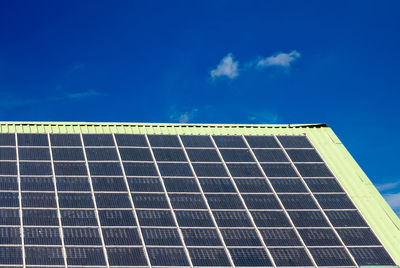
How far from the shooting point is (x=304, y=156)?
237 feet

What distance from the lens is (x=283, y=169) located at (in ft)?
228

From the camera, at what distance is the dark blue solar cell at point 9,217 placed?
186ft

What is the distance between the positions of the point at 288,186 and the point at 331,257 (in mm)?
10205

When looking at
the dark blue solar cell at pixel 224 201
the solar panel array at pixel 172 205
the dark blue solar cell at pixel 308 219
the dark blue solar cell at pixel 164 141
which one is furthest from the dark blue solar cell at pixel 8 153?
the dark blue solar cell at pixel 308 219

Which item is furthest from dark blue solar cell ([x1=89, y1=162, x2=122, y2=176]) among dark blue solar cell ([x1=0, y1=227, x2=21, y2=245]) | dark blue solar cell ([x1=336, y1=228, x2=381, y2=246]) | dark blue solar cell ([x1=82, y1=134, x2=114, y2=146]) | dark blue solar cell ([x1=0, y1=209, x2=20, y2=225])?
dark blue solar cell ([x1=336, y1=228, x2=381, y2=246])

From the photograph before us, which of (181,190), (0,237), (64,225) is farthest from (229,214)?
(0,237)

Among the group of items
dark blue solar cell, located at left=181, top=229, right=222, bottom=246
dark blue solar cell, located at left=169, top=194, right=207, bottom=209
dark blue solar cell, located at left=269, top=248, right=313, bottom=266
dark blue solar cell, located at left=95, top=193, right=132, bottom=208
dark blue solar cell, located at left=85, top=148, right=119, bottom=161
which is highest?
dark blue solar cell, located at left=85, top=148, right=119, bottom=161

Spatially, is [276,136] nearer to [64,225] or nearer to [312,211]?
[312,211]

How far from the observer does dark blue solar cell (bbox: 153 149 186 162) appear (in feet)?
224

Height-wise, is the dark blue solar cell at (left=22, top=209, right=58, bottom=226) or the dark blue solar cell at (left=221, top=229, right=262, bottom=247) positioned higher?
the dark blue solar cell at (left=22, top=209, right=58, bottom=226)

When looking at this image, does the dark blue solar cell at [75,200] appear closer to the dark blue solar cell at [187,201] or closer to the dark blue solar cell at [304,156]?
the dark blue solar cell at [187,201]

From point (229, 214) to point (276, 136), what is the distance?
1545cm

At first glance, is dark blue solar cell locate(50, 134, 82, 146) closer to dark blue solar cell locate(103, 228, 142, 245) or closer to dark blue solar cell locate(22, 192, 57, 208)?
dark blue solar cell locate(22, 192, 57, 208)

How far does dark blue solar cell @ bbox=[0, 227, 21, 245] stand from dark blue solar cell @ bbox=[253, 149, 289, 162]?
81.5 ft
